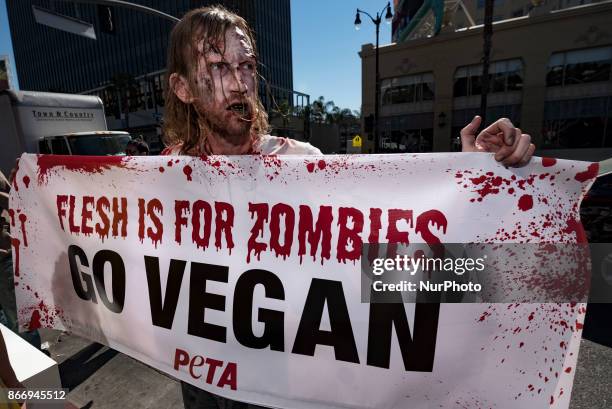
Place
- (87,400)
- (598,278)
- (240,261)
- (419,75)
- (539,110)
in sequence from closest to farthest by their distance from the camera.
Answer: (240,261) < (87,400) < (598,278) < (539,110) < (419,75)

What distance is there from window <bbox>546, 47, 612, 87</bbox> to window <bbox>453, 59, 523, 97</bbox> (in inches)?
71.4

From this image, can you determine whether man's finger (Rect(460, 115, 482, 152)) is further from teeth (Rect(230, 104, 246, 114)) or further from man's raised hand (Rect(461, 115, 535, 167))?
teeth (Rect(230, 104, 246, 114))

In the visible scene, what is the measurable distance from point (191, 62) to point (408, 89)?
2826 cm

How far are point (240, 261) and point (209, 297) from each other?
0.66 feet

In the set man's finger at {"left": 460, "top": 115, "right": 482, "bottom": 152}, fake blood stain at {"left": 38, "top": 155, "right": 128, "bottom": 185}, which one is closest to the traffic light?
fake blood stain at {"left": 38, "top": 155, "right": 128, "bottom": 185}

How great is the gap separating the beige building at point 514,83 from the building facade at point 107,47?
2292 cm

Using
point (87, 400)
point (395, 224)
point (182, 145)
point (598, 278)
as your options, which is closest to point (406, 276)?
point (395, 224)

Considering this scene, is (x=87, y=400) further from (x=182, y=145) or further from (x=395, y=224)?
(x=395, y=224)

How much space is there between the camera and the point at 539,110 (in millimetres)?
22188

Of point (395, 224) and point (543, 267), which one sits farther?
point (395, 224)

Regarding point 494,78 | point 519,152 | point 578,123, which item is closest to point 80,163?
point 519,152

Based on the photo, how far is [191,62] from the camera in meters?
1.38

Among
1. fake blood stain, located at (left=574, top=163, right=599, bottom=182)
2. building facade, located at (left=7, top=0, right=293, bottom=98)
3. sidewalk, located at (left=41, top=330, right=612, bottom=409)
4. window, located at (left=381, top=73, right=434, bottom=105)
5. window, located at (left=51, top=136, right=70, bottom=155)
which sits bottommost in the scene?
sidewalk, located at (left=41, top=330, right=612, bottom=409)

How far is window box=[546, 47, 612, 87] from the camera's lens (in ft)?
67.2
